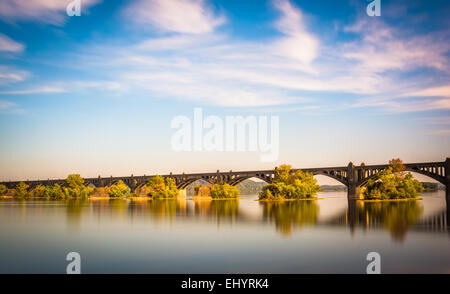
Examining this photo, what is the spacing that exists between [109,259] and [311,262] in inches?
468

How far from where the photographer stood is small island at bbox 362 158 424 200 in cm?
7588

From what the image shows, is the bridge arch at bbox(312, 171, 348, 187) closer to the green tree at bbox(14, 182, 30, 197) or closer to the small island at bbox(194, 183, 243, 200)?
the small island at bbox(194, 183, 243, 200)

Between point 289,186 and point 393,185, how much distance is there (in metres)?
22.3

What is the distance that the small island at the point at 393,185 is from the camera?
75875 mm

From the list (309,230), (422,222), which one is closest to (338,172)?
(422,222)

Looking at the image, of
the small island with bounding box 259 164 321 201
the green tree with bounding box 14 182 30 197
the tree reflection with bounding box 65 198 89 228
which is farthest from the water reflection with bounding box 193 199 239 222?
the green tree with bounding box 14 182 30 197

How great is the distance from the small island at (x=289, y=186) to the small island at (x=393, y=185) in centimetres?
1474

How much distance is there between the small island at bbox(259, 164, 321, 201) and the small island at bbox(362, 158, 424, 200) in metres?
14.7

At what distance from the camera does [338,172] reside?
311 ft

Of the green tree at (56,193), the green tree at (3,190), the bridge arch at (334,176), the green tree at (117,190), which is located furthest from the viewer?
the green tree at (3,190)

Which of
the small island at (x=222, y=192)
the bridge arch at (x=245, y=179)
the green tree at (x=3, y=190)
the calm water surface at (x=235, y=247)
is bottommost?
the green tree at (x=3, y=190)

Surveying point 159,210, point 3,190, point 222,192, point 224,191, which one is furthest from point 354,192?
point 3,190

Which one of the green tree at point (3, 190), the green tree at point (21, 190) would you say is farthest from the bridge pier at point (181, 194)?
the green tree at point (3, 190)

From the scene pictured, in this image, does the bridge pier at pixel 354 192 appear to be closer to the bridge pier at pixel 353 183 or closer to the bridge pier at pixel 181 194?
the bridge pier at pixel 353 183
